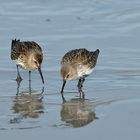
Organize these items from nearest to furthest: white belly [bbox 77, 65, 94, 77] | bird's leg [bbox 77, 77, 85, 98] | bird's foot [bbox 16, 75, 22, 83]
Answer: bird's leg [bbox 77, 77, 85, 98] < white belly [bbox 77, 65, 94, 77] < bird's foot [bbox 16, 75, 22, 83]

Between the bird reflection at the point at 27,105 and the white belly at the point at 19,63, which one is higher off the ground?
the white belly at the point at 19,63

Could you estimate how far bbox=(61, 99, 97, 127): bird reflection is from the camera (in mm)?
8812

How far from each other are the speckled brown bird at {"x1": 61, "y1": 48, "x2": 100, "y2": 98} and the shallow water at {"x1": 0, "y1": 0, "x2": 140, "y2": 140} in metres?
0.19

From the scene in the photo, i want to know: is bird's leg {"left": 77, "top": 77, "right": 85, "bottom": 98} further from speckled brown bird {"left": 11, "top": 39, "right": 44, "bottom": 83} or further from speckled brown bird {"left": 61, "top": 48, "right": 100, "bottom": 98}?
speckled brown bird {"left": 11, "top": 39, "right": 44, "bottom": 83}

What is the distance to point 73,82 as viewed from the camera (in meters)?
11.5

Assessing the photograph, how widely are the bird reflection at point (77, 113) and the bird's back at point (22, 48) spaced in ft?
7.61

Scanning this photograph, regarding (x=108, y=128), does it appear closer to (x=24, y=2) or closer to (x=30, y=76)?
(x=30, y=76)

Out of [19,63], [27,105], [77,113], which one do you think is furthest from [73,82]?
[77,113]

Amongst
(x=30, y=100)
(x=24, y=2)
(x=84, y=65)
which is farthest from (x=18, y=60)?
(x=24, y=2)

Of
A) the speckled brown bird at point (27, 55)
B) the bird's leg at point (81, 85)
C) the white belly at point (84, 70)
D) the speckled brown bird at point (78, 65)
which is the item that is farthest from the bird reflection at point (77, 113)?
the speckled brown bird at point (27, 55)

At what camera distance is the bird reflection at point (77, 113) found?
881cm

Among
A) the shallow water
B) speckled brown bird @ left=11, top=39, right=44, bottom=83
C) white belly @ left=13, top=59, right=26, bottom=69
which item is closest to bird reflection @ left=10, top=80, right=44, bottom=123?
the shallow water

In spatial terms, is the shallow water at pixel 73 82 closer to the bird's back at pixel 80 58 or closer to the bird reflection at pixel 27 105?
the bird reflection at pixel 27 105

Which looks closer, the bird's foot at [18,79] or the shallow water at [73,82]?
the shallow water at [73,82]
